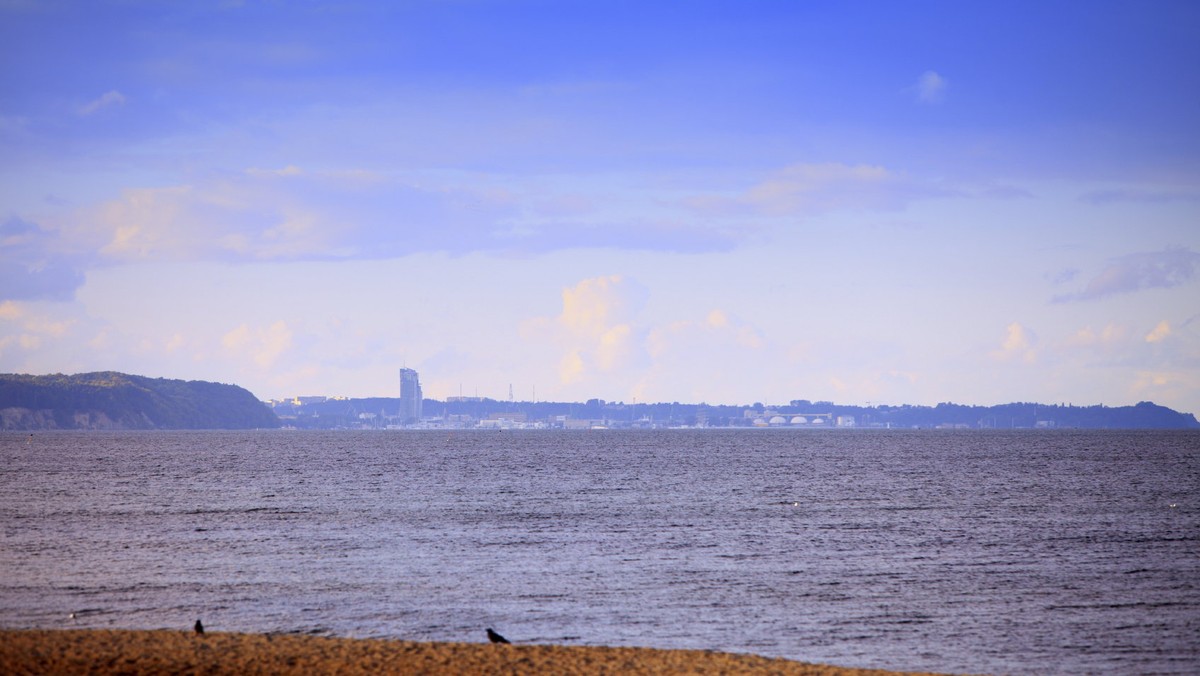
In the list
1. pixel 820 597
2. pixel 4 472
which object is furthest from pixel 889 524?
pixel 4 472

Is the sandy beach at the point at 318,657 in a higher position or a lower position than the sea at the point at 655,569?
higher

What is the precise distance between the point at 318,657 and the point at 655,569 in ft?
69.7

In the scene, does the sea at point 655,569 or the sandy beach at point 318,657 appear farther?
the sea at point 655,569

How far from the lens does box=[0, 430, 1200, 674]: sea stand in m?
30.6

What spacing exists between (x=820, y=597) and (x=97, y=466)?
122607mm

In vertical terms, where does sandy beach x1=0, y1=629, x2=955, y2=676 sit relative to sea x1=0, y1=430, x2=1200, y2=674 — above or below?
above

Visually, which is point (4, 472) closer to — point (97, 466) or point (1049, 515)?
point (97, 466)

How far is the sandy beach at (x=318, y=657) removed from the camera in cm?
2181

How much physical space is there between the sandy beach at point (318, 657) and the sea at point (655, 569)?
4.97m

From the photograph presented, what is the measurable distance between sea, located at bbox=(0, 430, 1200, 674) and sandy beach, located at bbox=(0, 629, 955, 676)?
16.3 feet

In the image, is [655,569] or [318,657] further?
[655,569]

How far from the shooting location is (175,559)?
4519 centimetres

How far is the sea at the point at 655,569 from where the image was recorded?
100 ft

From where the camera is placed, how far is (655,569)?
140ft
